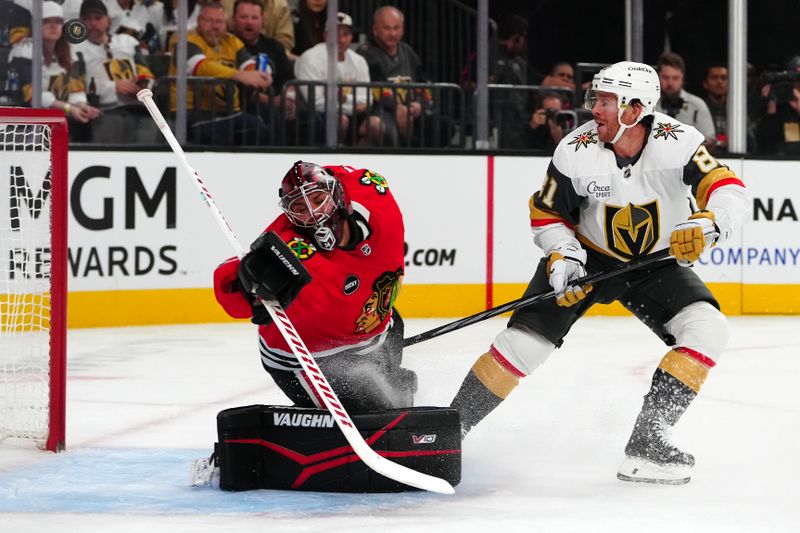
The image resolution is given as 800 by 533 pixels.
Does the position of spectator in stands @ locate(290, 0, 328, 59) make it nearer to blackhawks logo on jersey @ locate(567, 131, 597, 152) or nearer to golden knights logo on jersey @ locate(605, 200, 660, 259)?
blackhawks logo on jersey @ locate(567, 131, 597, 152)

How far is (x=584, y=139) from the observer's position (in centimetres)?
345

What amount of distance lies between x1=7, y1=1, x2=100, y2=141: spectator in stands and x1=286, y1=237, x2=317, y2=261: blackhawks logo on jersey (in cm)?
332

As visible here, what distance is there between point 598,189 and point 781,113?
4.32 meters

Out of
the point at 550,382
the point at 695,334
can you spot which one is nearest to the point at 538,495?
the point at 695,334

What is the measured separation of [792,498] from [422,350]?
2.50 metres

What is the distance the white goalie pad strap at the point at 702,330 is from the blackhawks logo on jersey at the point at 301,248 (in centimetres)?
91

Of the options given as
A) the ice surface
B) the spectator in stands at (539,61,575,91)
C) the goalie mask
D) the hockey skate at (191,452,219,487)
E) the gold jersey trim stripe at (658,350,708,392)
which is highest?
the spectator in stands at (539,61,575,91)

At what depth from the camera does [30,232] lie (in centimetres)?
469

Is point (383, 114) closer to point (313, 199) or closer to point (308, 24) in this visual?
point (308, 24)

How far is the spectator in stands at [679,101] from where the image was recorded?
7.26m

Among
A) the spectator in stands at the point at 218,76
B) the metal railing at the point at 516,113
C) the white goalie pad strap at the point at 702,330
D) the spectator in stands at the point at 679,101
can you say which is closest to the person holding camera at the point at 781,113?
the spectator in stands at the point at 679,101

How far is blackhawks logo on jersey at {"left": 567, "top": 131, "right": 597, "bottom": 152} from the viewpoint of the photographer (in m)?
3.43

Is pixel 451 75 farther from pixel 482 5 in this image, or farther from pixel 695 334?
A: pixel 695 334

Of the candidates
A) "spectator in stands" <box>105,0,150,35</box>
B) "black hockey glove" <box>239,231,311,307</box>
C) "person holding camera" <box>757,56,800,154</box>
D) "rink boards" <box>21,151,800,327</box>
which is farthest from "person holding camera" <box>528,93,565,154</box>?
"black hockey glove" <box>239,231,311,307</box>
